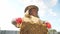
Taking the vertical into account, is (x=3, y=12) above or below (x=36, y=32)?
above

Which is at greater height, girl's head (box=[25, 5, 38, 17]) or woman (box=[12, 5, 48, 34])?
girl's head (box=[25, 5, 38, 17])

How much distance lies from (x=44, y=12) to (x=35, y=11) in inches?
5.2

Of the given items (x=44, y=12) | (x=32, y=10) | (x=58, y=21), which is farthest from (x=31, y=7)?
(x=58, y=21)

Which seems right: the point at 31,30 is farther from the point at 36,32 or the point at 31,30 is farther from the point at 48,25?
the point at 48,25

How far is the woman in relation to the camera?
7.36 ft

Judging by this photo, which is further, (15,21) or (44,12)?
(44,12)

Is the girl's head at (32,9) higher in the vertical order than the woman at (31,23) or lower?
higher

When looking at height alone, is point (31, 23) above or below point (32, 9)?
below

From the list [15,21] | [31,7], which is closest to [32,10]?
[31,7]

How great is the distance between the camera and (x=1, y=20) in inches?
92.0

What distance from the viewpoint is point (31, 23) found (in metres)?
2.27

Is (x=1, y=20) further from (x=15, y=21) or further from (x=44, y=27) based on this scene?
(x=44, y=27)

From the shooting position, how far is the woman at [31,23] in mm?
2242

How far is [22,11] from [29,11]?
0.10 m
